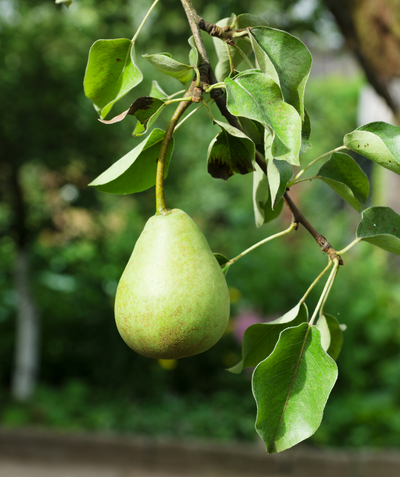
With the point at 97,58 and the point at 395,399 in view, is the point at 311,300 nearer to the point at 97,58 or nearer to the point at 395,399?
the point at 395,399

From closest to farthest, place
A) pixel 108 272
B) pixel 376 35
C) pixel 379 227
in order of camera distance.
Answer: pixel 379 227, pixel 376 35, pixel 108 272

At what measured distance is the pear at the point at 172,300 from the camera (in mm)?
408

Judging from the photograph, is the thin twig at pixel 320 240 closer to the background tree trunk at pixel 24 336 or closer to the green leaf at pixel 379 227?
the green leaf at pixel 379 227

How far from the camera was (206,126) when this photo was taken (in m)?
5.29

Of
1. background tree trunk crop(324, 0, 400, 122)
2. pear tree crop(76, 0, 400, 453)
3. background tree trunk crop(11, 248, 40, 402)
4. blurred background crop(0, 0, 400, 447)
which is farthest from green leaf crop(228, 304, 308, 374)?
background tree trunk crop(11, 248, 40, 402)

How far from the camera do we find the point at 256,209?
0.54m

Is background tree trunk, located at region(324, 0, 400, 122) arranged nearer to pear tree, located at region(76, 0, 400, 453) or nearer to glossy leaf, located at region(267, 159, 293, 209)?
pear tree, located at region(76, 0, 400, 453)

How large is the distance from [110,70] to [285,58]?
0.20 metres

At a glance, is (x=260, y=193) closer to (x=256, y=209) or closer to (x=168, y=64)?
(x=256, y=209)

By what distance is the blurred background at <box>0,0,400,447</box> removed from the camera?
2.58 m

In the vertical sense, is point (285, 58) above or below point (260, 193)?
above

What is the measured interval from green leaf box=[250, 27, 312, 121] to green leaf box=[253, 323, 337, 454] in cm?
22

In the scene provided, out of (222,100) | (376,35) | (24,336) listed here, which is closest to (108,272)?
(24,336)

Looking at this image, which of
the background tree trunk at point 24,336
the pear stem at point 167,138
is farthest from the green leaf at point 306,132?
the background tree trunk at point 24,336
